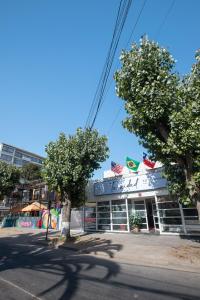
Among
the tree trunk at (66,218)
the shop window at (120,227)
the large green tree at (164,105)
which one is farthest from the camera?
the shop window at (120,227)

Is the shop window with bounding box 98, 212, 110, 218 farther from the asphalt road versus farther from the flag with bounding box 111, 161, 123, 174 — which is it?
the asphalt road

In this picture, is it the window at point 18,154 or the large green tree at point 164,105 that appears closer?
the large green tree at point 164,105

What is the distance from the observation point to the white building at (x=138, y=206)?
16.0 meters

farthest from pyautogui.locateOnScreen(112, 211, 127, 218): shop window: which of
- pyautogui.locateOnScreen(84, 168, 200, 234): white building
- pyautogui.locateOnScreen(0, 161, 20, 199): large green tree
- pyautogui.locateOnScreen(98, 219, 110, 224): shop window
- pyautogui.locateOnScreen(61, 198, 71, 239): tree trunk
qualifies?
pyautogui.locateOnScreen(0, 161, 20, 199): large green tree

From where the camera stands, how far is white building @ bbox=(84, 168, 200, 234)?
52.5ft

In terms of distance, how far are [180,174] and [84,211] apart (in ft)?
43.9

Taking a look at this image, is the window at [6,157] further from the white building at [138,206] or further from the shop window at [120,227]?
the shop window at [120,227]

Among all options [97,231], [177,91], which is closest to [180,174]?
[177,91]

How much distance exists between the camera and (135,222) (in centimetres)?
1847

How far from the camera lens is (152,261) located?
938cm

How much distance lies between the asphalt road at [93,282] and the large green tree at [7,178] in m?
25.3

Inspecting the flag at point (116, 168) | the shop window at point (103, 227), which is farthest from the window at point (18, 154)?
the shop window at point (103, 227)

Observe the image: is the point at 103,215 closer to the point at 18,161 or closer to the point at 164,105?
the point at 164,105

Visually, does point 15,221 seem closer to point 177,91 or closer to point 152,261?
point 152,261
